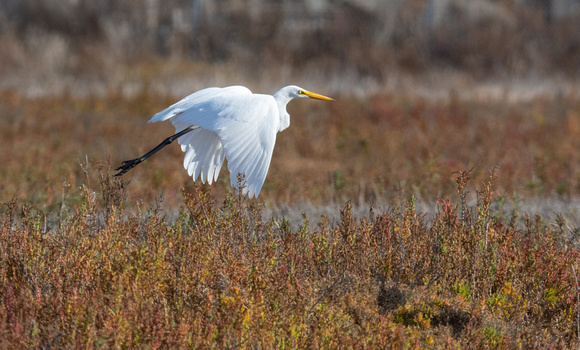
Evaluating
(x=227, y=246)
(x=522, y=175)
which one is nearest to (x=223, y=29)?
(x=522, y=175)

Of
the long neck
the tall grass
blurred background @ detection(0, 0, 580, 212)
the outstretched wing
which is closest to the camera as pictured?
the tall grass

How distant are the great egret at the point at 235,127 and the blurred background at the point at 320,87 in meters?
0.62

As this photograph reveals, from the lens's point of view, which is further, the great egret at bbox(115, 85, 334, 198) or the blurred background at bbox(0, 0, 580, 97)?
the blurred background at bbox(0, 0, 580, 97)

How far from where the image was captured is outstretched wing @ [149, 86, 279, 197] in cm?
416

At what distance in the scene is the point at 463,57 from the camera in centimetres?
1727

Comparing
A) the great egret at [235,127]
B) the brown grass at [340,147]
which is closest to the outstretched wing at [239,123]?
the great egret at [235,127]

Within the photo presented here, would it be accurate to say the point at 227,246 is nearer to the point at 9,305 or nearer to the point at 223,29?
the point at 9,305

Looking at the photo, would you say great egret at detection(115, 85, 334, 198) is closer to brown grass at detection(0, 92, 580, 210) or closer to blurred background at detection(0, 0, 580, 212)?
blurred background at detection(0, 0, 580, 212)

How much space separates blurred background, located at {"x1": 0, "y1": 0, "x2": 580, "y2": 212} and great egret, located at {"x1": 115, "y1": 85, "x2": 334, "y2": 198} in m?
0.62

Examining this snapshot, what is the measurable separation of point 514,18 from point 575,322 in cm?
1724

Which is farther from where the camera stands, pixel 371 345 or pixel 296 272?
pixel 296 272

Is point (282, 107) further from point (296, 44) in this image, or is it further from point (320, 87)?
point (296, 44)

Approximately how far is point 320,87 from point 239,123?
31.6 feet

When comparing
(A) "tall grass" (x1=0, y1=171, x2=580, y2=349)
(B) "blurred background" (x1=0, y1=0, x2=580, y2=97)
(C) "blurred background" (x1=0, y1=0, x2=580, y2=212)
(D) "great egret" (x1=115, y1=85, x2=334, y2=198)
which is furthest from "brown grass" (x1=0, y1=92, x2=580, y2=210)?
(B) "blurred background" (x1=0, y1=0, x2=580, y2=97)
